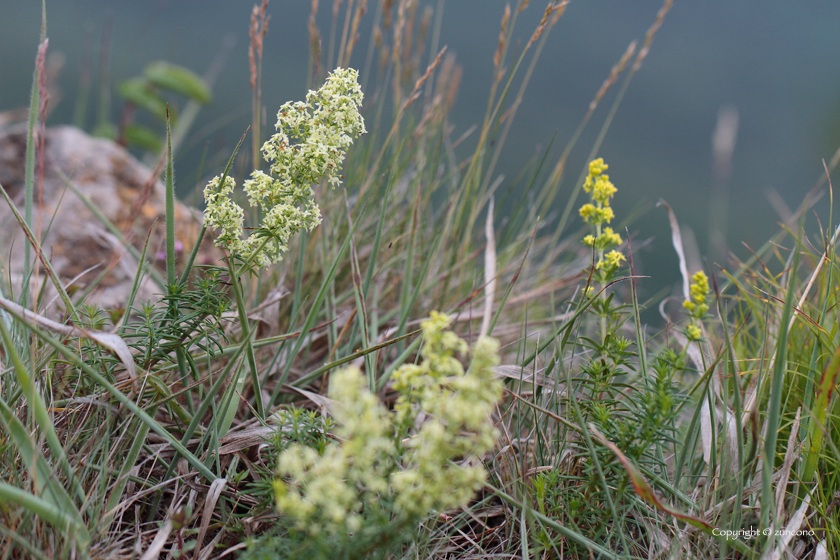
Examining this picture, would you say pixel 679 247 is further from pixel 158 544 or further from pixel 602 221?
pixel 158 544

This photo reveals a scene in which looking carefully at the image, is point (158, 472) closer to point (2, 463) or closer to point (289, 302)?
point (2, 463)

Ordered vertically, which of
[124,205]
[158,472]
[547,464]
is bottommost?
[547,464]

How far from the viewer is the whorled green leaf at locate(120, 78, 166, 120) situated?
4176 millimetres

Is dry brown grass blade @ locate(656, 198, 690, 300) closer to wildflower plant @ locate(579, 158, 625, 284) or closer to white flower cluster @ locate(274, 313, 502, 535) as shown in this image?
wildflower plant @ locate(579, 158, 625, 284)

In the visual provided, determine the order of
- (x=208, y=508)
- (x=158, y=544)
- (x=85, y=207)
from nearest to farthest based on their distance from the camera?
(x=158, y=544)
(x=208, y=508)
(x=85, y=207)

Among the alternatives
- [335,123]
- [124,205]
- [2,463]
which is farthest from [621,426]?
[124,205]

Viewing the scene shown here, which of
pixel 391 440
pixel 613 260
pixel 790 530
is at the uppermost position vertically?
pixel 613 260

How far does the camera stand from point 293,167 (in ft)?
3.41

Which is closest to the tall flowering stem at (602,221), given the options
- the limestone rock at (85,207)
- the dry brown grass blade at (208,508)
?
the dry brown grass blade at (208,508)

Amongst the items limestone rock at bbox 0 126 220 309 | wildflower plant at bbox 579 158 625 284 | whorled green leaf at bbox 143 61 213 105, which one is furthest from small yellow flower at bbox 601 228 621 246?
whorled green leaf at bbox 143 61 213 105

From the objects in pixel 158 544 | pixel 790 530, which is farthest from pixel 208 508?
pixel 790 530

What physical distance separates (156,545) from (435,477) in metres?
0.55

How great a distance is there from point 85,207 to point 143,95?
2.03m

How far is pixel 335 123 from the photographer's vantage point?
1.04 m
